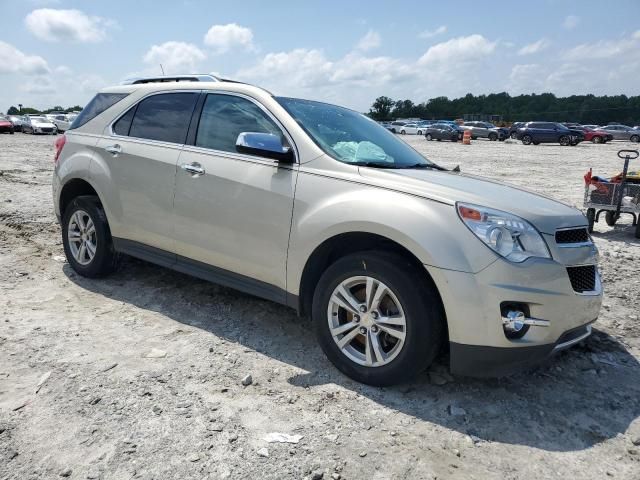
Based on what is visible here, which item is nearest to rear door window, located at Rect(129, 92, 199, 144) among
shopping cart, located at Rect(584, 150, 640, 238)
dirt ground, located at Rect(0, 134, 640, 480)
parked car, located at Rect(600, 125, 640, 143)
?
dirt ground, located at Rect(0, 134, 640, 480)

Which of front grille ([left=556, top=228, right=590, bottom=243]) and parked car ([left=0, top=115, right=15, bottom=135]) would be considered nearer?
front grille ([left=556, top=228, right=590, bottom=243])

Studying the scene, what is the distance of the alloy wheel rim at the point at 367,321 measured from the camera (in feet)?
9.82

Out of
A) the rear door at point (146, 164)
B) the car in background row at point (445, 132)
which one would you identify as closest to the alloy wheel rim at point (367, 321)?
the rear door at point (146, 164)

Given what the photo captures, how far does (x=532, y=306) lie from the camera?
9.06ft

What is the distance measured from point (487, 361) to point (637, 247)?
17.3 feet

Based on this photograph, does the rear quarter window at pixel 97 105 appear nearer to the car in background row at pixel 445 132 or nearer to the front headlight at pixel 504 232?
the front headlight at pixel 504 232

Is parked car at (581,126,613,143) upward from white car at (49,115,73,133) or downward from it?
upward

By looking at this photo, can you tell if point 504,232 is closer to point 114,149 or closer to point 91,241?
point 114,149

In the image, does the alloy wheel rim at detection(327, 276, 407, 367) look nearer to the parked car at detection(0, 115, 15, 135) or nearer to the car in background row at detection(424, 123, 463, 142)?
the parked car at detection(0, 115, 15, 135)

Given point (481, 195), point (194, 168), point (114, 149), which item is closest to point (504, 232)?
point (481, 195)

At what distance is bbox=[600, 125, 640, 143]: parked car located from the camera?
4231 cm

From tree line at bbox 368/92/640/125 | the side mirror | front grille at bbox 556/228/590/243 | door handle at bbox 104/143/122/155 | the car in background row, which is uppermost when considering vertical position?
tree line at bbox 368/92/640/125

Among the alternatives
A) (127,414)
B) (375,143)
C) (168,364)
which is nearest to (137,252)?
(168,364)

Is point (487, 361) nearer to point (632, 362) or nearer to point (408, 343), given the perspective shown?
point (408, 343)
